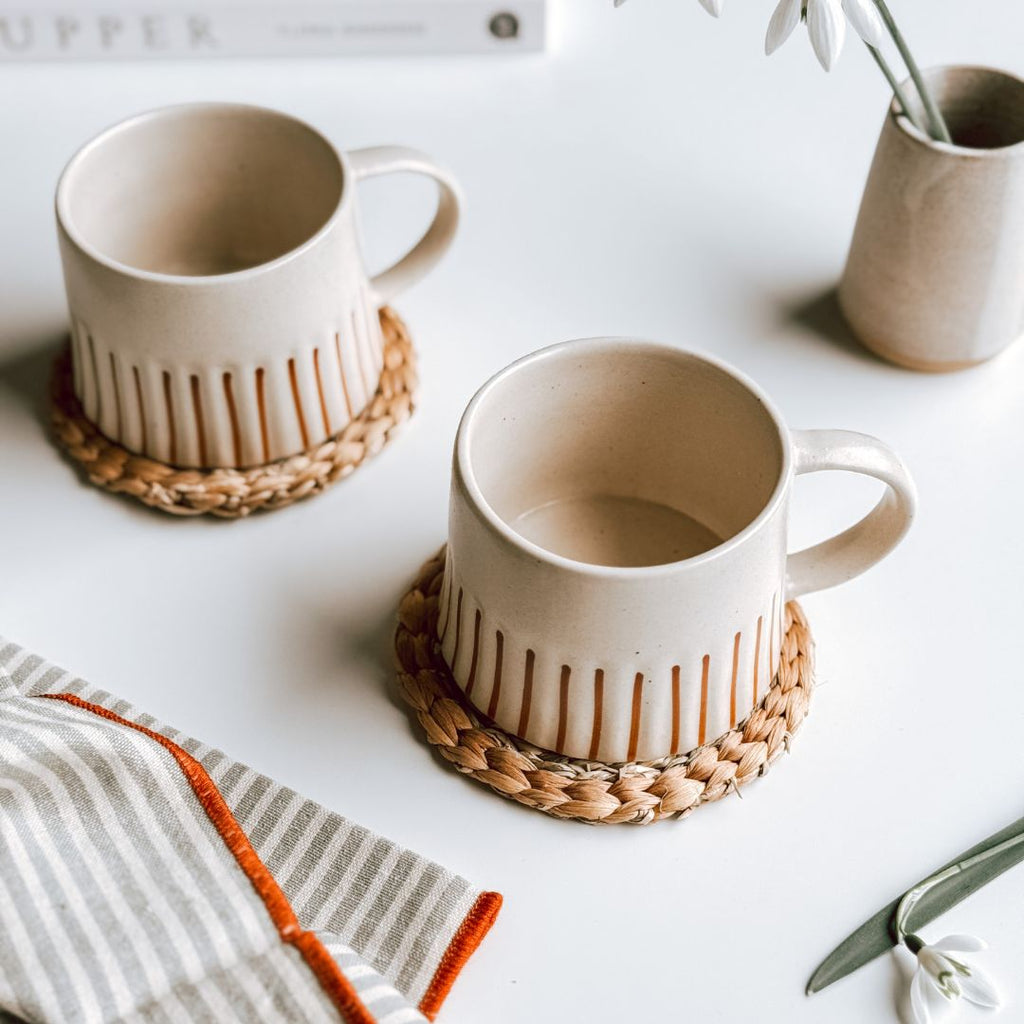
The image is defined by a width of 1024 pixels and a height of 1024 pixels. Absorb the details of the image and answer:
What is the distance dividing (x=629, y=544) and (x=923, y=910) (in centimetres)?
20

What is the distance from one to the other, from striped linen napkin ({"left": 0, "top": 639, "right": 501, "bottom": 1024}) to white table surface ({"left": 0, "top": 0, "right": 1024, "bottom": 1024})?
26 millimetres

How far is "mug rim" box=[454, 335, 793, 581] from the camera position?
20.6 inches

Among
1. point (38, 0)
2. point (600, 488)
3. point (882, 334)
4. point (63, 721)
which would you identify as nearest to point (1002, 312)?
point (882, 334)

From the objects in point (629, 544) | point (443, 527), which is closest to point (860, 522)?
point (629, 544)

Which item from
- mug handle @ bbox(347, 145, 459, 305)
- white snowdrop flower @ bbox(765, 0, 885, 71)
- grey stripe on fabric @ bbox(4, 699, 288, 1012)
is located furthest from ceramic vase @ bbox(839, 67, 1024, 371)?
grey stripe on fabric @ bbox(4, 699, 288, 1012)

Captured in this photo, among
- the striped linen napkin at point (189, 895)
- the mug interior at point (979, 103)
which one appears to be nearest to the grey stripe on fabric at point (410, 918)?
the striped linen napkin at point (189, 895)

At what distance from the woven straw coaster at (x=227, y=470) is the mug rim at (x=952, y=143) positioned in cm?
28

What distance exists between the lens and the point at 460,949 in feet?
1.81

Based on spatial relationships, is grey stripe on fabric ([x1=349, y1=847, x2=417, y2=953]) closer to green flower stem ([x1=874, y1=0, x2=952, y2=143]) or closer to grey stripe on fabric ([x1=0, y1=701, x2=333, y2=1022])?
grey stripe on fabric ([x1=0, y1=701, x2=333, y2=1022])

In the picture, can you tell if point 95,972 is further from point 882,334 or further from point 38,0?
point 38,0

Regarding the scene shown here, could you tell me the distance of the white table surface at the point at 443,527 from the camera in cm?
58

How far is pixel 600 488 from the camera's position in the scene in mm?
687

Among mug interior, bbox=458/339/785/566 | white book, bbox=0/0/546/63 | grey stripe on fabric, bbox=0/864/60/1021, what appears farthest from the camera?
white book, bbox=0/0/546/63

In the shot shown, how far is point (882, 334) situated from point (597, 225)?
7.4 inches
